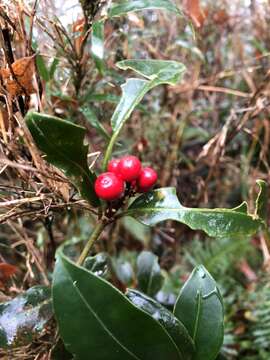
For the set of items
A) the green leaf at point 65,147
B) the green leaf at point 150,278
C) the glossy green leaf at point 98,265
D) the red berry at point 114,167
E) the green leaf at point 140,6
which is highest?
the green leaf at point 140,6

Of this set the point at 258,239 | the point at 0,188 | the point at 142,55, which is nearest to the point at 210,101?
the point at 142,55

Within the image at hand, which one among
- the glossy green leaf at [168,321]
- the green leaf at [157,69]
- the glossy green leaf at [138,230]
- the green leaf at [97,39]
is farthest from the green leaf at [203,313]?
the glossy green leaf at [138,230]

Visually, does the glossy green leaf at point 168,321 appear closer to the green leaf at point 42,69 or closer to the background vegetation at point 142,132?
the background vegetation at point 142,132

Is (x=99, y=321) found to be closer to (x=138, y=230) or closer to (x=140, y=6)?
(x=140, y=6)

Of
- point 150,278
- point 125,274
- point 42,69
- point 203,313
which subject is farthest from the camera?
point 125,274

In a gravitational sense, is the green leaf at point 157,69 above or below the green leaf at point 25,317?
above

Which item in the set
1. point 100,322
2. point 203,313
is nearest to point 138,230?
point 203,313

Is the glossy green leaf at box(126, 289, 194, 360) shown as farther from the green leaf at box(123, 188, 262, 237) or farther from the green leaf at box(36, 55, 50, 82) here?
the green leaf at box(36, 55, 50, 82)
